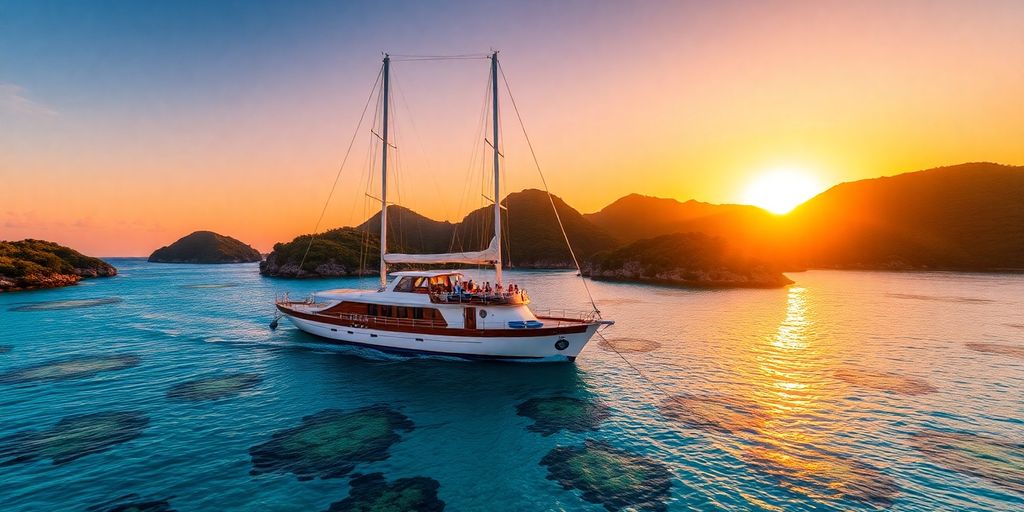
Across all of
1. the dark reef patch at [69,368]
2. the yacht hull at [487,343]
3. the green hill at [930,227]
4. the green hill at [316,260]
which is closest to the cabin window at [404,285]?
the yacht hull at [487,343]

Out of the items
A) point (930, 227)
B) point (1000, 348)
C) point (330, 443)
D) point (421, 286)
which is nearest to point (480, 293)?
point (421, 286)

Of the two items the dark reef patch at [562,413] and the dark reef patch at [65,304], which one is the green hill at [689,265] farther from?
the dark reef patch at [65,304]

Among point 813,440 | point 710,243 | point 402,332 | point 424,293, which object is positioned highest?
point 710,243

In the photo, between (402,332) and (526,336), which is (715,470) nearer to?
(526,336)

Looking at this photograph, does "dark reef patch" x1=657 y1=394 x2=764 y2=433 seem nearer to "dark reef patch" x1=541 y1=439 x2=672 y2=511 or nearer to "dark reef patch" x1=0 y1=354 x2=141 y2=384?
"dark reef patch" x1=541 y1=439 x2=672 y2=511

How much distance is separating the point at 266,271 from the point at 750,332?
438ft

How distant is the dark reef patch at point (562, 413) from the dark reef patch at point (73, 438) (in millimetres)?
16636

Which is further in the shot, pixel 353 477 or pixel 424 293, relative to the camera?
pixel 424 293

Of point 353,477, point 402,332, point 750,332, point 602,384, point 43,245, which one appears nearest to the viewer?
point 353,477

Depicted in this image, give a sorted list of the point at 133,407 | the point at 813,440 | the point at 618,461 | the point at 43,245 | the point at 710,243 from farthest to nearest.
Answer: the point at 710,243, the point at 43,245, the point at 133,407, the point at 813,440, the point at 618,461

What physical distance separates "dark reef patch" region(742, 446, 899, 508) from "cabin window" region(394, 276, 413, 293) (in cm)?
2140

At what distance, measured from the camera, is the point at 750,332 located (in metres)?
36.2

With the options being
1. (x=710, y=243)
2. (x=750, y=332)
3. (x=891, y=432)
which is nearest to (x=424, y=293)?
(x=891, y=432)

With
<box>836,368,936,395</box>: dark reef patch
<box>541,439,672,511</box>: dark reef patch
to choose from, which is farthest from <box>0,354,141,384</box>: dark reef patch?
<box>836,368,936,395</box>: dark reef patch
